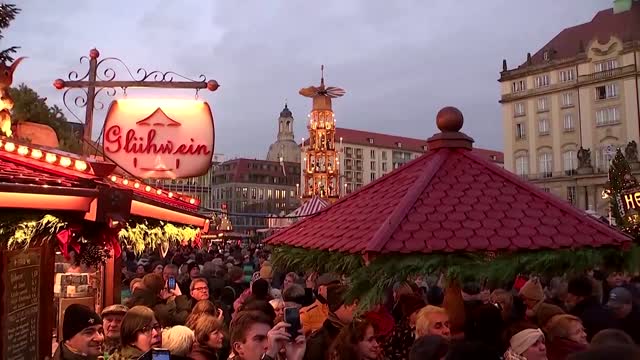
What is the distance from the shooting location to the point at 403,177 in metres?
Answer: 3.88

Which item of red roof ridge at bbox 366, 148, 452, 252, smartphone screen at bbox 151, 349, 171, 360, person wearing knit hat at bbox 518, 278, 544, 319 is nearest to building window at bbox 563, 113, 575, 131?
person wearing knit hat at bbox 518, 278, 544, 319

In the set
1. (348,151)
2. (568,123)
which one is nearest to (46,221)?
(568,123)

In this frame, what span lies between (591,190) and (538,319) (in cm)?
5465

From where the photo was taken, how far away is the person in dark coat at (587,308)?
5574 millimetres

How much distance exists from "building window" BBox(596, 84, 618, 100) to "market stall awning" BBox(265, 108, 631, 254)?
187ft

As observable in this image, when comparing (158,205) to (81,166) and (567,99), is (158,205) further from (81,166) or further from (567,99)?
(567,99)

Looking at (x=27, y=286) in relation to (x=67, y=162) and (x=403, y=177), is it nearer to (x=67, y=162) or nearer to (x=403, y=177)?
(x=67, y=162)

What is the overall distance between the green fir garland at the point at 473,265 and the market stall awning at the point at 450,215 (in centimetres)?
5

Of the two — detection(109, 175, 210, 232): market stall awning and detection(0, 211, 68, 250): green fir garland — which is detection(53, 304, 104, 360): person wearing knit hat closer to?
detection(0, 211, 68, 250): green fir garland

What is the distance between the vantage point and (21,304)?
16.2ft

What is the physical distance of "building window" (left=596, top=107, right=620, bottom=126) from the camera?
5384 centimetres

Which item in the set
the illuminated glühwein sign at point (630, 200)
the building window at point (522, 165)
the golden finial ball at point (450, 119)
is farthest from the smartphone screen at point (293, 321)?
the building window at point (522, 165)

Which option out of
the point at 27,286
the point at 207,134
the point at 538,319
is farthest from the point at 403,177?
the point at 207,134

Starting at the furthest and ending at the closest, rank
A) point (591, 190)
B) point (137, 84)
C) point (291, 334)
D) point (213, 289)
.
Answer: point (591, 190) < point (213, 289) < point (137, 84) < point (291, 334)
